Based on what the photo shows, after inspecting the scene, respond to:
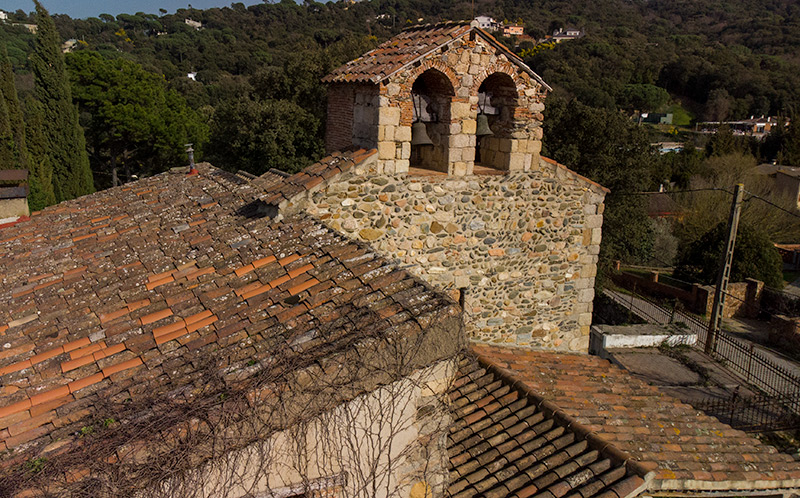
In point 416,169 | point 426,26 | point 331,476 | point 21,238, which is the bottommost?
point 331,476

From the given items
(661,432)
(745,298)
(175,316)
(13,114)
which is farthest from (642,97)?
(175,316)

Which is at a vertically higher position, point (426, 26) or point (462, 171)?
point (426, 26)

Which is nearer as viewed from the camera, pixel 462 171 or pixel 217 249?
pixel 217 249

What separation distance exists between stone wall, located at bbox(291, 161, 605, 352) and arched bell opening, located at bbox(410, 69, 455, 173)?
0.43 metres

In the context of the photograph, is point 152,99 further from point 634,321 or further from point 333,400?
point 333,400

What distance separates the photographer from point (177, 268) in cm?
510

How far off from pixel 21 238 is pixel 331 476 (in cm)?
596

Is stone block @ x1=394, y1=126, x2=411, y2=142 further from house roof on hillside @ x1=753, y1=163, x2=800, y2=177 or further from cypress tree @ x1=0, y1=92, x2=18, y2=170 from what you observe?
house roof on hillside @ x1=753, y1=163, x2=800, y2=177

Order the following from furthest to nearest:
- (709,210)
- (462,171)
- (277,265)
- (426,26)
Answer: (709,210) < (426,26) < (462,171) < (277,265)

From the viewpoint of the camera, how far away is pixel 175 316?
13.8ft

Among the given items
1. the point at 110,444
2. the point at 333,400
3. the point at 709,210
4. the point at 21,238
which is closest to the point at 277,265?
the point at 333,400

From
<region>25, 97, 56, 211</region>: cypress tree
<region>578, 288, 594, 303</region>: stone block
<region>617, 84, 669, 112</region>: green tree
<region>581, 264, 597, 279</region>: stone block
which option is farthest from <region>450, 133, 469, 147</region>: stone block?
<region>617, 84, 669, 112</region>: green tree

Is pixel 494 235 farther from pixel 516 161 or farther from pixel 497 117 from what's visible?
pixel 497 117

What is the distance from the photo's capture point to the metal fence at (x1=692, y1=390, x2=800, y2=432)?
10227mm
